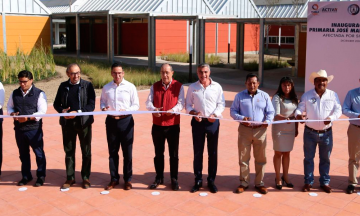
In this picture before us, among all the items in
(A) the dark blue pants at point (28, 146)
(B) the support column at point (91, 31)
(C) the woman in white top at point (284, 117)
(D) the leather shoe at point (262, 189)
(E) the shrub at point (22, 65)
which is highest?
(B) the support column at point (91, 31)

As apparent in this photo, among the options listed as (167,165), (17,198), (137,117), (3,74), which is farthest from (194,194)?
(3,74)

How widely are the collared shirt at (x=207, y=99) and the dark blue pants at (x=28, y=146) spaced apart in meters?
2.23

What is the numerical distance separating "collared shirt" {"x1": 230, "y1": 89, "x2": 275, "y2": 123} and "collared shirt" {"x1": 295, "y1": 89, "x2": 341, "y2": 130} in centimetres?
40

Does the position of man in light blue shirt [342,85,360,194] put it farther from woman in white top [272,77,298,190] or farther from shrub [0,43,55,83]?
shrub [0,43,55,83]

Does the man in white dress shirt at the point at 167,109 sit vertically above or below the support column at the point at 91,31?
below

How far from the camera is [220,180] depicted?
21.9 feet

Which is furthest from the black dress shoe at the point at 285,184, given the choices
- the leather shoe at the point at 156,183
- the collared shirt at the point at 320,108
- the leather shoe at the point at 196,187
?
the leather shoe at the point at 156,183

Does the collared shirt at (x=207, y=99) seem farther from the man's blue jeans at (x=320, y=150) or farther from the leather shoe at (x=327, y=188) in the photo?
the leather shoe at (x=327, y=188)

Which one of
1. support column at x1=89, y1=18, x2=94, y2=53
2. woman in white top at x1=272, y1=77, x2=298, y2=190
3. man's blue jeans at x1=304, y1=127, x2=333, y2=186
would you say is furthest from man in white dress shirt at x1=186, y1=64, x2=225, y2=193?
support column at x1=89, y1=18, x2=94, y2=53

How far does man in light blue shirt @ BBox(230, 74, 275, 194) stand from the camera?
5.93 metres

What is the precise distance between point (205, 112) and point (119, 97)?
1237 millimetres

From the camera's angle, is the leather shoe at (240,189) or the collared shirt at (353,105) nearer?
the collared shirt at (353,105)

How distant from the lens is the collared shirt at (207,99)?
6094mm

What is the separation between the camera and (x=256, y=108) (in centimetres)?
595
